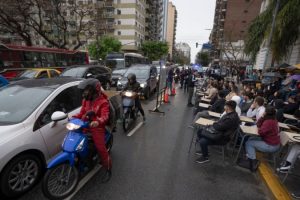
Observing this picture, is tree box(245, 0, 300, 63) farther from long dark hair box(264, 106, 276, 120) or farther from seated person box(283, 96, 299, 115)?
long dark hair box(264, 106, 276, 120)

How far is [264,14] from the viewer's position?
14.8 metres

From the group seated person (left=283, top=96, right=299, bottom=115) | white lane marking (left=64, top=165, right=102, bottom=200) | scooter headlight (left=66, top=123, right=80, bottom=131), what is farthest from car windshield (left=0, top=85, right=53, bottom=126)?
seated person (left=283, top=96, right=299, bottom=115)

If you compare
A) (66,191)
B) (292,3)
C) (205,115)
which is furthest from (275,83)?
(66,191)

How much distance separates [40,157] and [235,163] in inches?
158

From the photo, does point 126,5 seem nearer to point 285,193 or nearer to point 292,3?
point 292,3

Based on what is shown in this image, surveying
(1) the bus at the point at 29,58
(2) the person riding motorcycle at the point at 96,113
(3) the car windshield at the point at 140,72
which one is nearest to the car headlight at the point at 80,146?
(2) the person riding motorcycle at the point at 96,113

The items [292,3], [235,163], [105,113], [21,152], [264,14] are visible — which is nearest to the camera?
[21,152]

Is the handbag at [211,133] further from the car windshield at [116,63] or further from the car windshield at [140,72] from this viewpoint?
the car windshield at [116,63]

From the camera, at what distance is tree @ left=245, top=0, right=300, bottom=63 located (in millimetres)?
12391

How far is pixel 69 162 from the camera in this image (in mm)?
2967

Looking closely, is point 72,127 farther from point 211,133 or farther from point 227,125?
point 227,125

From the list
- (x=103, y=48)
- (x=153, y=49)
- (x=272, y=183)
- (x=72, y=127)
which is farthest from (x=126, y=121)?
(x=153, y=49)

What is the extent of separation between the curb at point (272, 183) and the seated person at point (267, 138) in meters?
0.21

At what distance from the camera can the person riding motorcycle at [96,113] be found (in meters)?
3.19
